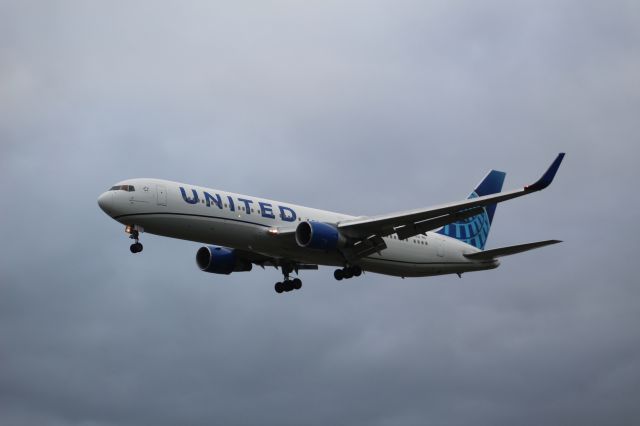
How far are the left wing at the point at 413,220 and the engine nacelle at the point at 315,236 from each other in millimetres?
1411

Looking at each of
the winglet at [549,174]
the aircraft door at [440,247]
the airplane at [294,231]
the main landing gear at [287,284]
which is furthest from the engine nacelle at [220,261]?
the winglet at [549,174]

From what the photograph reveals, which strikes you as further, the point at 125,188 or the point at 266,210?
the point at 266,210

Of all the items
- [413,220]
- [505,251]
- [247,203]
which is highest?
[247,203]

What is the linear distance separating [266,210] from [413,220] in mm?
7430

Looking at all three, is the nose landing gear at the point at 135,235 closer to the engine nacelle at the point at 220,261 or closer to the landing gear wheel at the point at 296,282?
the engine nacelle at the point at 220,261

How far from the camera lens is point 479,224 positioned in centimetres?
6203

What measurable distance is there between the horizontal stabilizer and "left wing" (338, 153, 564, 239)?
140 inches

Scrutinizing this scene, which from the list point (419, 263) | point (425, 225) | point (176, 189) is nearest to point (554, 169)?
point (425, 225)

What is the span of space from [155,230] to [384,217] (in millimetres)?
11329

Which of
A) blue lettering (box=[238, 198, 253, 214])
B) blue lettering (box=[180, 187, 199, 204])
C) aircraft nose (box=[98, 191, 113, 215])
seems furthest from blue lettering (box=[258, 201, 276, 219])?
aircraft nose (box=[98, 191, 113, 215])

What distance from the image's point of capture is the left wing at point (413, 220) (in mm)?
48250

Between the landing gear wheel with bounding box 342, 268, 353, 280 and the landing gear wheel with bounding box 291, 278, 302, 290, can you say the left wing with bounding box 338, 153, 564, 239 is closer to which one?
the landing gear wheel with bounding box 342, 268, 353, 280

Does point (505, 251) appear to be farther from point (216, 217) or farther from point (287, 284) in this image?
point (216, 217)

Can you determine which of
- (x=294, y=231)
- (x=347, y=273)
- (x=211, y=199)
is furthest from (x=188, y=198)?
(x=347, y=273)
